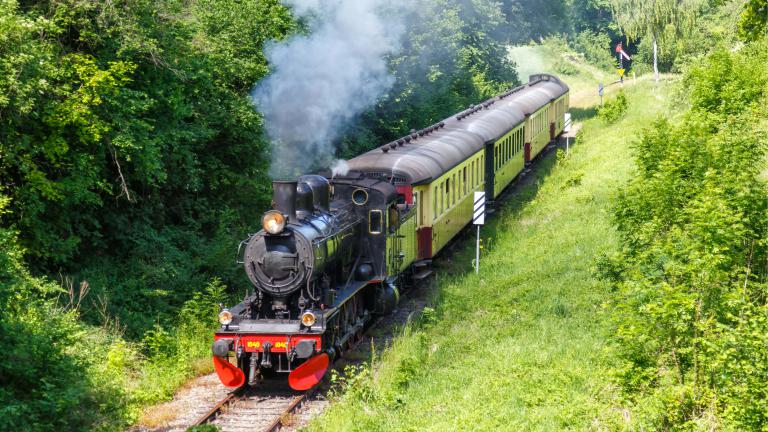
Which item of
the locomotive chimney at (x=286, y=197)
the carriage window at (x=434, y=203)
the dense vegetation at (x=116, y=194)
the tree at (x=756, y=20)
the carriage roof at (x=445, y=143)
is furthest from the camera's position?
the tree at (x=756, y=20)

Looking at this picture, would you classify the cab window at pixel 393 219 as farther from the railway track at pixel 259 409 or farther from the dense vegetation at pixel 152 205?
the railway track at pixel 259 409

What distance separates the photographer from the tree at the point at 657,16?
39.3 metres

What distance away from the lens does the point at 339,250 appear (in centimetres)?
1492

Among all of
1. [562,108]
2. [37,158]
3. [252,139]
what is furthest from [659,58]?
[37,158]

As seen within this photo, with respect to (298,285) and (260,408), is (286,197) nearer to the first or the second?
(298,285)

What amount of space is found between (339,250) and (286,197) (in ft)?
5.45

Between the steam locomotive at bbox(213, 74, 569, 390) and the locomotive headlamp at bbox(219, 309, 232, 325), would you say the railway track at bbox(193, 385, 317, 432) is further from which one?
the locomotive headlamp at bbox(219, 309, 232, 325)

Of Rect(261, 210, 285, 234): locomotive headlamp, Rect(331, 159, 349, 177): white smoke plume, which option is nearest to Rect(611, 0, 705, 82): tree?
Rect(331, 159, 349, 177): white smoke plume

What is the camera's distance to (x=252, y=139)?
892 inches

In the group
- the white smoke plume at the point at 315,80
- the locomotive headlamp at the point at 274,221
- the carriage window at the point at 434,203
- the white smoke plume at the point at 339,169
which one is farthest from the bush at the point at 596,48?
the locomotive headlamp at the point at 274,221

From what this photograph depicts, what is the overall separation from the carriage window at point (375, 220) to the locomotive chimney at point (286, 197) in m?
2.64

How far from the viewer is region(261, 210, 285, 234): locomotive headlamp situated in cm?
1329

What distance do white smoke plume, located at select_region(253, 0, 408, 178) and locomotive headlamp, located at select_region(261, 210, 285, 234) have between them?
790cm

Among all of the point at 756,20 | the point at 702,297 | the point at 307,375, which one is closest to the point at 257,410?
the point at 307,375
